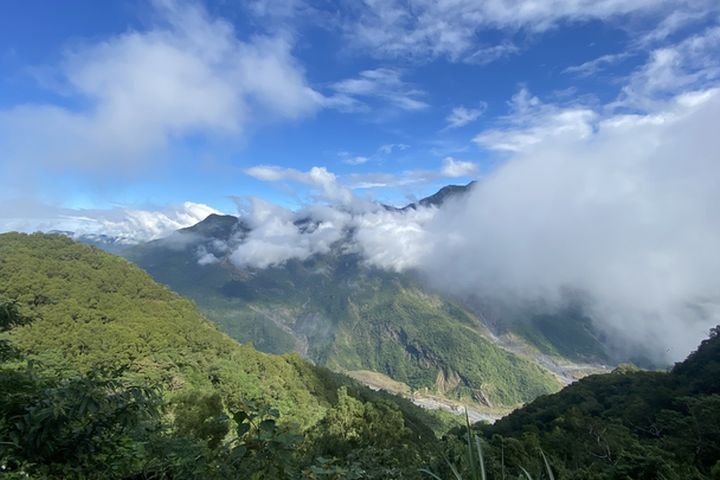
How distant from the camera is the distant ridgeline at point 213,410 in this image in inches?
170

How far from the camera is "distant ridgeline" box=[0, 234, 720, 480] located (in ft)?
14.2

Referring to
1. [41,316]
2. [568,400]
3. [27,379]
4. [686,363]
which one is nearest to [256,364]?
[41,316]

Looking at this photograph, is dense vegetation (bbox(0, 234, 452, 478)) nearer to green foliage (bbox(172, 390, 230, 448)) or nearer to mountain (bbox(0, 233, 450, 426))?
green foliage (bbox(172, 390, 230, 448))

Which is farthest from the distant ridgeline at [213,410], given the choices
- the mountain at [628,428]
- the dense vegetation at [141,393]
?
the mountain at [628,428]

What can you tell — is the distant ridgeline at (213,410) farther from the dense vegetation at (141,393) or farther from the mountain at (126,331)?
the mountain at (126,331)

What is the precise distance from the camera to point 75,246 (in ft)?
331

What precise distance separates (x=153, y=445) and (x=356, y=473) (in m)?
2.80

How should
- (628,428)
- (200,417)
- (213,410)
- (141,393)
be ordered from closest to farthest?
(141,393), (200,417), (213,410), (628,428)

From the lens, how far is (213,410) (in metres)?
25.5

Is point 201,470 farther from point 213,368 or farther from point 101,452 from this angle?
point 213,368

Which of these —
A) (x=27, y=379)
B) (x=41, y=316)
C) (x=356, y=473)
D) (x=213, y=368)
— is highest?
(x=27, y=379)

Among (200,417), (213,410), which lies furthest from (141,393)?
(213,410)

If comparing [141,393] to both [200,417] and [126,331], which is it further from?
[126,331]

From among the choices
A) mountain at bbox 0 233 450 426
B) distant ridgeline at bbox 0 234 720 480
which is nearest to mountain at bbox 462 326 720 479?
distant ridgeline at bbox 0 234 720 480
